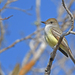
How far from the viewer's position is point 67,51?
229 inches

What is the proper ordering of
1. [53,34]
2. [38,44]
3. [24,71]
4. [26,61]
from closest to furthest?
[53,34]
[24,71]
[26,61]
[38,44]

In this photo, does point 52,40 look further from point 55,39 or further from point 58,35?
point 58,35

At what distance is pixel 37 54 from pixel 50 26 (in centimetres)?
490

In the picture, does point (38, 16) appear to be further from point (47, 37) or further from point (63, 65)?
point (47, 37)

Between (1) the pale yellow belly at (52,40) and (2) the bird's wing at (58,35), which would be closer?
(2) the bird's wing at (58,35)

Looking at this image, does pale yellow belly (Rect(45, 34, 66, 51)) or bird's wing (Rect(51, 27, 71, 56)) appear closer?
bird's wing (Rect(51, 27, 71, 56))

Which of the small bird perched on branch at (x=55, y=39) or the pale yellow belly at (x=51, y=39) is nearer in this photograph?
the small bird perched on branch at (x=55, y=39)

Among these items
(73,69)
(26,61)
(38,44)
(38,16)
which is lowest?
(73,69)

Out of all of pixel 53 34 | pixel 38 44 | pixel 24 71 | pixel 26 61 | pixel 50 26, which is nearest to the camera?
pixel 53 34

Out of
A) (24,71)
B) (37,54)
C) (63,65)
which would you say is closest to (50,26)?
(24,71)

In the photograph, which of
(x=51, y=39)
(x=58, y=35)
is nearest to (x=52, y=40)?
(x=51, y=39)

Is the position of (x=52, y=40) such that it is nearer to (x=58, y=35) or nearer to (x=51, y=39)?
(x=51, y=39)

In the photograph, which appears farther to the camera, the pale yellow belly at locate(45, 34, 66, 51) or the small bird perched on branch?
the pale yellow belly at locate(45, 34, 66, 51)

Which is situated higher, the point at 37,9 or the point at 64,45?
the point at 37,9
